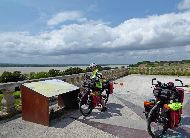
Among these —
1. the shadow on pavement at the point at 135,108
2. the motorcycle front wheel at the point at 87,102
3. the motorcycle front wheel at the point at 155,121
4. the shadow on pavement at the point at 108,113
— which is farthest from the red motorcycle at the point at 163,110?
the motorcycle front wheel at the point at 87,102

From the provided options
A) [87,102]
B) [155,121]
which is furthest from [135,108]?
[155,121]

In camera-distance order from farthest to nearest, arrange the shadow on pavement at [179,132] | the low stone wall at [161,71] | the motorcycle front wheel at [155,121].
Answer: the low stone wall at [161,71] < the shadow on pavement at [179,132] < the motorcycle front wheel at [155,121]

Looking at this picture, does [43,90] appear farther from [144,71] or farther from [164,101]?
[144,71]

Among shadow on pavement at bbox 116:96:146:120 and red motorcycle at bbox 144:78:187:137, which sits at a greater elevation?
red motorcycle at bbox 144:78:187:137

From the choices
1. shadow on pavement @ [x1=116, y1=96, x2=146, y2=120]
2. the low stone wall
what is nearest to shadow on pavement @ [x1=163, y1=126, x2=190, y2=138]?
shadow on pavement @ [x1=116, y1=96, x2=146, y2=120]

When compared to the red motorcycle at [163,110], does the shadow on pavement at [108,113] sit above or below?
below

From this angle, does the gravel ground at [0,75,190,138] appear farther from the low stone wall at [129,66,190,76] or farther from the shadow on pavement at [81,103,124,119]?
the low stone wall at [129,66,190,76]

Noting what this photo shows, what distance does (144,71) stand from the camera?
152 feet

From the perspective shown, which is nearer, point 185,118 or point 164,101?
point 164,101

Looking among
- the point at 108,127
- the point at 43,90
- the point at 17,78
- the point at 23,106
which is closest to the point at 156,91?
the point at 108,127

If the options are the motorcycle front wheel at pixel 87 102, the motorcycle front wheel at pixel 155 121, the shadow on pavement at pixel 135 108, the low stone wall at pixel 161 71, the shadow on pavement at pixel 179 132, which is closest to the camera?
the motorcycle front wheel at pixel 155 121

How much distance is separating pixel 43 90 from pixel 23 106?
73 centimetres

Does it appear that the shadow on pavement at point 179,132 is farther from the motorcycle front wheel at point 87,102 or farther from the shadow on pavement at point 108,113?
the motorcycle front wheel at point 87,102

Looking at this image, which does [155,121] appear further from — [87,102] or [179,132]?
[87,102]
